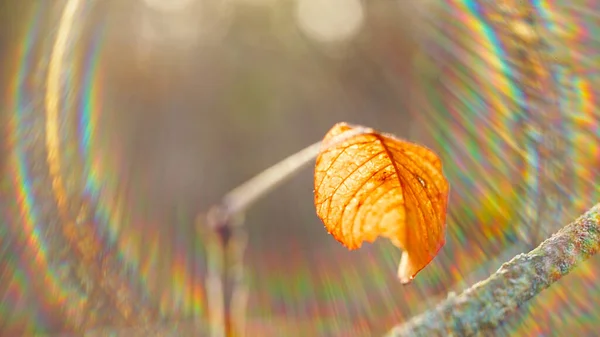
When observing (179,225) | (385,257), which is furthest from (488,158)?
(179,225)

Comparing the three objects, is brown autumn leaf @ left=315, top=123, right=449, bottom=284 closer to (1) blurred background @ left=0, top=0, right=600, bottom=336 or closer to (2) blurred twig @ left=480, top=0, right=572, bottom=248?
(1) blurred background @ left=0, top=0, right=600, bottom=336

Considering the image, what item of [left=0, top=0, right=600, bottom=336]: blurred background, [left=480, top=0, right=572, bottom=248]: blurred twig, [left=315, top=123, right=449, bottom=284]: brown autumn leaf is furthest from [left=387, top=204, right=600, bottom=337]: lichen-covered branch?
[left=480, top=0, right=572, bottom=248]: blurred twig

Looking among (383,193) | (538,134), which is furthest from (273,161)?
(383,193)

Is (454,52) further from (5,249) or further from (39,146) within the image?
(5,249)

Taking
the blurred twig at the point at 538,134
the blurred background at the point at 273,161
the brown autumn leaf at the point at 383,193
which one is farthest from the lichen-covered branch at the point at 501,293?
the blurred twig at the point at 538,134

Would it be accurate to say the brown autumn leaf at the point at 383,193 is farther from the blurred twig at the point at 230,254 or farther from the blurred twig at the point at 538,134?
the blurred twig at the point at 538,134

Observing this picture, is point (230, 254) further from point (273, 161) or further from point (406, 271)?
point (273, 161)
